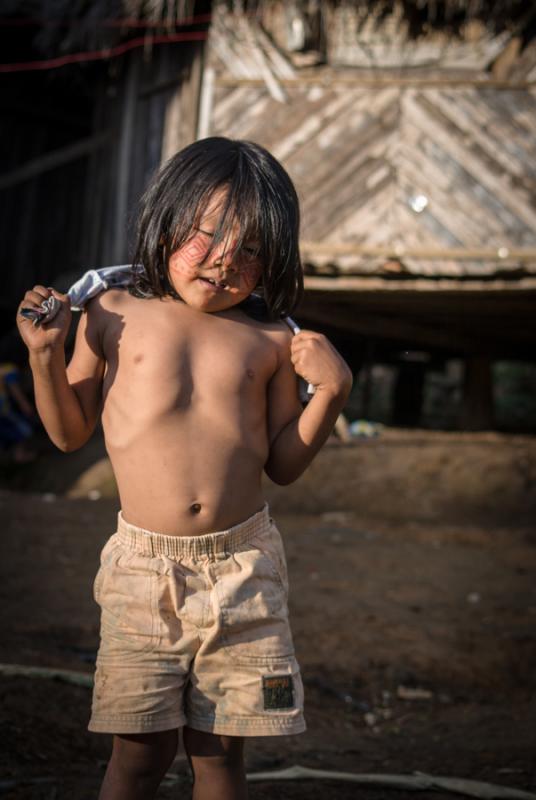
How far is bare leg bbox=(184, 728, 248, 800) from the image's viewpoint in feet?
6.04

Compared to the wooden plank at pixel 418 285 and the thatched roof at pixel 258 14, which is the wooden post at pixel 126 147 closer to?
the thatched roof at pixel 258 14

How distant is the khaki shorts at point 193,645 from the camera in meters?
1.84

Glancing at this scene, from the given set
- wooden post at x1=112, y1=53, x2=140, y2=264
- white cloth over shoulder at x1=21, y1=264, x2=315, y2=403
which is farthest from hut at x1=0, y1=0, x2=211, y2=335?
white cloth over shoulder at x1=21, y1=264, x2=315, y2=403

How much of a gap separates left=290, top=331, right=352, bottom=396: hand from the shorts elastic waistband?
0.35m

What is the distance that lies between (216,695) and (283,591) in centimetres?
26

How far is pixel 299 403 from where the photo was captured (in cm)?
209

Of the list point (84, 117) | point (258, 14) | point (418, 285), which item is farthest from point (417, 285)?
point (84, 117)

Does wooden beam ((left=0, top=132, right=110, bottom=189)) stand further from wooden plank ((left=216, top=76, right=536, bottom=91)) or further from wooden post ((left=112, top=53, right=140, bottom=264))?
wooden plank ((left=216, top=76, right=536, bottom=91))

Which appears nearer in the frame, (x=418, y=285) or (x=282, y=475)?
(x=282, y=475)

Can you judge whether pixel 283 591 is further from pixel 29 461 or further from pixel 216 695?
pixel 29 461

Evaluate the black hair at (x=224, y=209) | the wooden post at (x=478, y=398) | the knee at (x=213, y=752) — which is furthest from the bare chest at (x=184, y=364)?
the wooden post at (x=478, y=398)

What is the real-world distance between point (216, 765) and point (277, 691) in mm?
198

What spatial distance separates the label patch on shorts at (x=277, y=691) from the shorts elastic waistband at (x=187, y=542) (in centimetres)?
28

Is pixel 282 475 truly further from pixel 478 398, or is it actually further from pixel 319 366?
pixel 478 398
